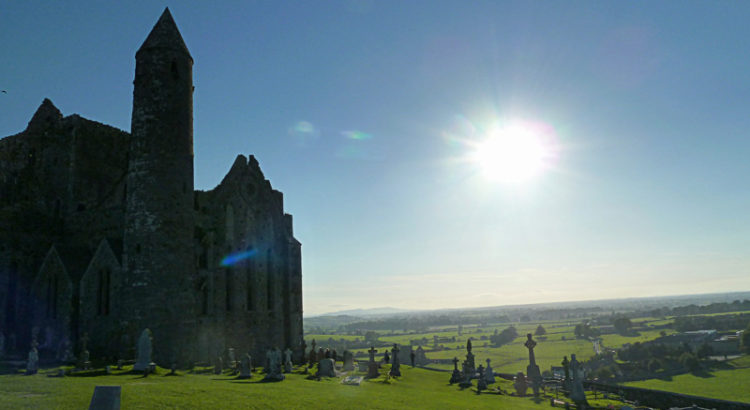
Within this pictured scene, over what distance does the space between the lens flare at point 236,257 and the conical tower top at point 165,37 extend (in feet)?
41.4

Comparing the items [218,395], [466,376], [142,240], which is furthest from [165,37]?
[466,376]

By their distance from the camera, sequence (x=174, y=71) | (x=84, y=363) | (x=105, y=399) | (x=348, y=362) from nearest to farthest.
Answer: (x=105, y=399) → (x=84, y=363) → (x=174, y=71) → (x=348, y=362)

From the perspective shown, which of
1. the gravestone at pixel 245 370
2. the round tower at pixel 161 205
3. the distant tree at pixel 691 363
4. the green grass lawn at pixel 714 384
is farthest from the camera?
the distant tree at pixel 691 363

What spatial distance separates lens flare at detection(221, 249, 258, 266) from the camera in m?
31.4

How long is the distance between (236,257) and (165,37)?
14.1 m

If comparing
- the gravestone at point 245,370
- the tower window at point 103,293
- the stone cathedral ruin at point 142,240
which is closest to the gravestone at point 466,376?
the stone cathedral ruin at point 142,240

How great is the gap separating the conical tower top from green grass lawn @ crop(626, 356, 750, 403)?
4789 cm

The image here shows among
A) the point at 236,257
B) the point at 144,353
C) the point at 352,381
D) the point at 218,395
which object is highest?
the point at 236,257

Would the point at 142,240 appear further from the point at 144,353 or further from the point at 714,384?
the point at 714,384

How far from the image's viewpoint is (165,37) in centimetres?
2606

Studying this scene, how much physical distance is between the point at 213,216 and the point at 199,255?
2878mm

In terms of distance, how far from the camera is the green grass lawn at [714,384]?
41.6 m

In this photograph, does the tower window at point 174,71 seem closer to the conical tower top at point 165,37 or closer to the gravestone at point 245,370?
the conical tower top at point 165,37

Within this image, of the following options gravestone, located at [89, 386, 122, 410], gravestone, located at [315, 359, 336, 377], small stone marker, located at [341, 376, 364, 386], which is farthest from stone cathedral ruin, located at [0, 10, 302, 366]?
gravestone, located at [89, 386, 122, 410]
